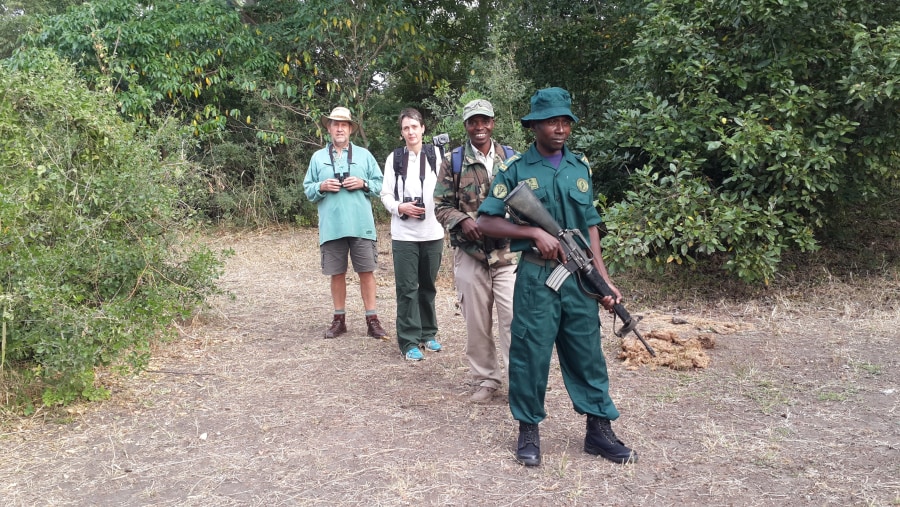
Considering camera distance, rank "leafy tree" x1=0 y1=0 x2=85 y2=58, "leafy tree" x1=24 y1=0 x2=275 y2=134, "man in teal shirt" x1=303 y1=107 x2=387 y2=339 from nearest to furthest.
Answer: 1. "man in teal shirt" x1=303 y1=107 x2=387 y2=339
2. "leafy tree" x1=24 y1=0 x2=275 y2=134
3. "leafy tree" x1=0 y1=0 x2=85 y2=58

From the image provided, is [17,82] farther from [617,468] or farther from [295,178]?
[295,178]

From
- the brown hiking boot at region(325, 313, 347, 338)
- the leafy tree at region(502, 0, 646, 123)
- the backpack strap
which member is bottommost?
the brown hiking boot at region(325, 313, 347, 338)

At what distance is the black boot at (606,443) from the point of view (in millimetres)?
3742

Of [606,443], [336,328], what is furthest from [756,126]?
[336,328]

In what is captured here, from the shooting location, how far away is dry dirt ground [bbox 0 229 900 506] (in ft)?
11.5

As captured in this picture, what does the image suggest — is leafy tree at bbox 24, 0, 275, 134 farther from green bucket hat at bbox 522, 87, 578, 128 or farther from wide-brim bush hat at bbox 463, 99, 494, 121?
green bucket hat at bbox 522, 87, 578, 128

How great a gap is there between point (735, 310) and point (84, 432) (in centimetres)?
542

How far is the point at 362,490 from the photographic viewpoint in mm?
3547

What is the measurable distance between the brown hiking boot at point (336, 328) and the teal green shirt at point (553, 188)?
3064mm

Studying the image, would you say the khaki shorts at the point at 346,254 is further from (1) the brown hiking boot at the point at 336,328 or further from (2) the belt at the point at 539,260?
(2) the belt at the point at 539,260

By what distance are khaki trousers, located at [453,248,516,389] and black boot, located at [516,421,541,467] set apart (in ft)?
2.47

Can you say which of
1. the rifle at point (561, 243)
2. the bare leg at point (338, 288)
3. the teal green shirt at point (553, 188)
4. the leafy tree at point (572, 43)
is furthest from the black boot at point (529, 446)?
the leafy tree at point (572, 43)

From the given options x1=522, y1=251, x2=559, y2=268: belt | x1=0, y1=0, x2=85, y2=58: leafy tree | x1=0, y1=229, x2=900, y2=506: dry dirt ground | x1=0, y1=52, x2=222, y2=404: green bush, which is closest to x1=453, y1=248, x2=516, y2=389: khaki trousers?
x1=0, y1=229, x2=900, y2=506: dry dirt ground

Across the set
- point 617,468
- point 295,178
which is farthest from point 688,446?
point 295,178
